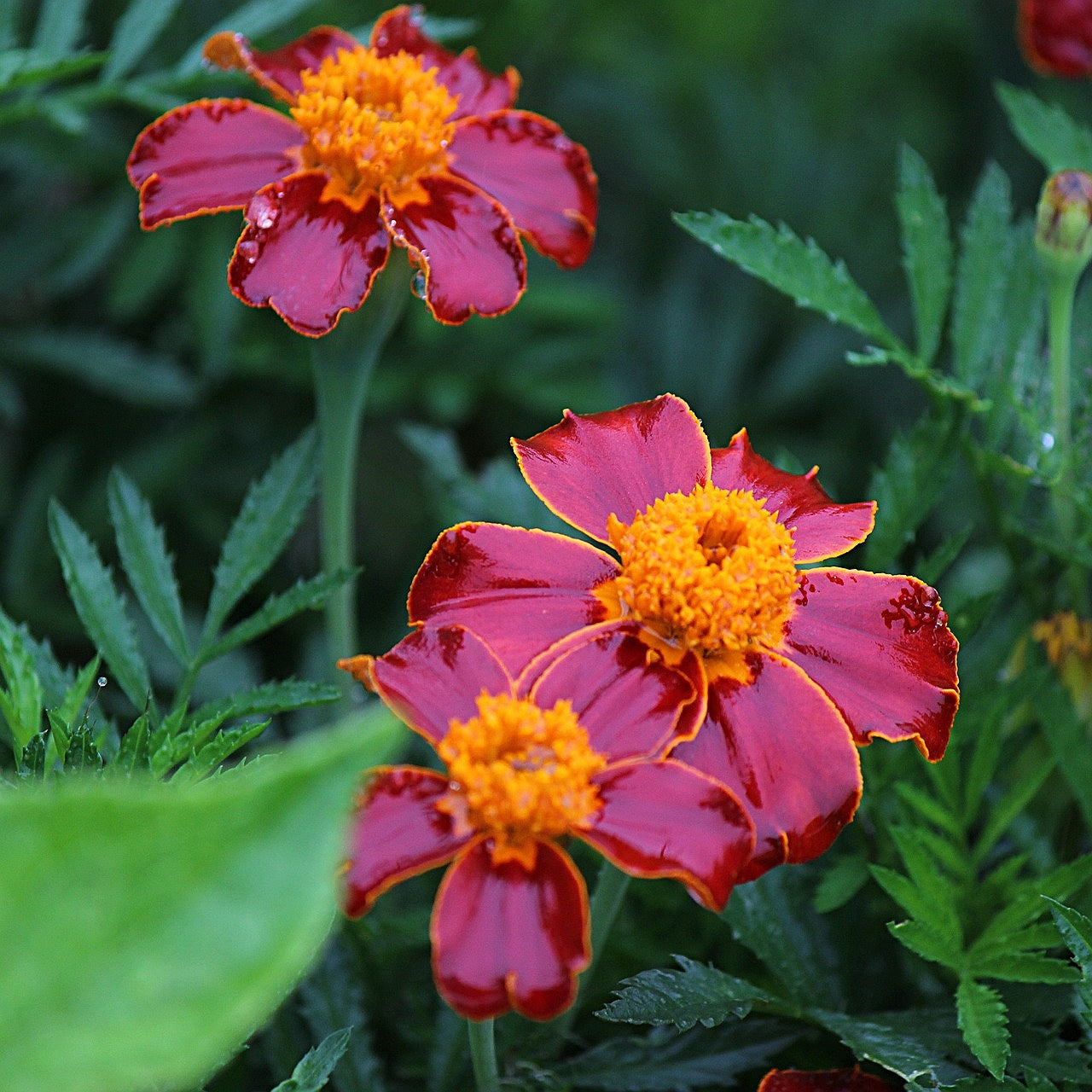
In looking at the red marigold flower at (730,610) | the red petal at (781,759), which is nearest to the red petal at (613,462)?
the red marigold flower at (730,610)

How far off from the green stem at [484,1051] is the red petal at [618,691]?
134 millimetres

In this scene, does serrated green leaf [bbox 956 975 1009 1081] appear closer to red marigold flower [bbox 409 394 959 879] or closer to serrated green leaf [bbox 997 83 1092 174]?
red marigold flower [bbox 409 394 959 879]

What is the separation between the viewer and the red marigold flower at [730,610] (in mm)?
A: 523

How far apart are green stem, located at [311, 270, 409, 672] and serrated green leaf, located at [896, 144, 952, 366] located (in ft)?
1.04

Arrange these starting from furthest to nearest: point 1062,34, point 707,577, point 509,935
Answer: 1. point 1062,34
2. point 707,577
3. point 509,935

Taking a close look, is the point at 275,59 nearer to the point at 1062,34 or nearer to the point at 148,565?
the point at 148,565

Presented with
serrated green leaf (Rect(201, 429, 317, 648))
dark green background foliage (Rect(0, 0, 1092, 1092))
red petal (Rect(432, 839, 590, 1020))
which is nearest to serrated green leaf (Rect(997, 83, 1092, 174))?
dark green background foliage (Rect(0, 0, 1092, 1092))

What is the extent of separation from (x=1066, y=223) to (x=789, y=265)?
161mm

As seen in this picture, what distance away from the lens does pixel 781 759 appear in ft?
1.73

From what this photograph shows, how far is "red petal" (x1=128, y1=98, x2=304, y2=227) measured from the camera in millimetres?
668

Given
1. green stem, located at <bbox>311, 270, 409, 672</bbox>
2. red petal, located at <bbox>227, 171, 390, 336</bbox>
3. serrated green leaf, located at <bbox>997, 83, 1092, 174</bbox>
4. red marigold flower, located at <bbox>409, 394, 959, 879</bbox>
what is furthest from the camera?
serrated green leaf, located at <bbox>997, 83, 1092, 174</bbox>

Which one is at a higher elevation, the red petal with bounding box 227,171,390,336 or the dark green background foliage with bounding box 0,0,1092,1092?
the red petal with bounding box 227,171,390,336

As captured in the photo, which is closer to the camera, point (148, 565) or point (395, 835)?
point (395, 835)

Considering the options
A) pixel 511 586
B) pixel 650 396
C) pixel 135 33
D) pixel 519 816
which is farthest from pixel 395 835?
pixel 650 396
